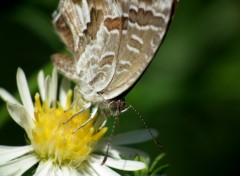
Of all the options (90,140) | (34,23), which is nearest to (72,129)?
(90,140)

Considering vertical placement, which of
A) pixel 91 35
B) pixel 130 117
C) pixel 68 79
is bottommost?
A: pixel 130 117

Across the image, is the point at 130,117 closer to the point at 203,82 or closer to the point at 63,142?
the point at 203,82

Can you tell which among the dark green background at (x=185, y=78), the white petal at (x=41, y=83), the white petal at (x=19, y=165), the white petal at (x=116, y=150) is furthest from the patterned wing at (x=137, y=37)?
the dark green background at (x=185, y=78)

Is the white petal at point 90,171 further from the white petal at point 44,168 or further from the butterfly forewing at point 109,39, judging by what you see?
the butterfly forewing at point 109,39

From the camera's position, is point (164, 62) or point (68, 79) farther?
point (164, 62)

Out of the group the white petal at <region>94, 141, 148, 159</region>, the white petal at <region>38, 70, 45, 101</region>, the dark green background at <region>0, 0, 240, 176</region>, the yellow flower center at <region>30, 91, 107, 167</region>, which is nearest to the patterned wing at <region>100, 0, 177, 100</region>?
the yellow flower center at <region>30, 91, 107, 167</region>

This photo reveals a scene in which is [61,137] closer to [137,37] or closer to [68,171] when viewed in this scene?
[68,171]

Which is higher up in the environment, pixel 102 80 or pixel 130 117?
pixel 102 80
